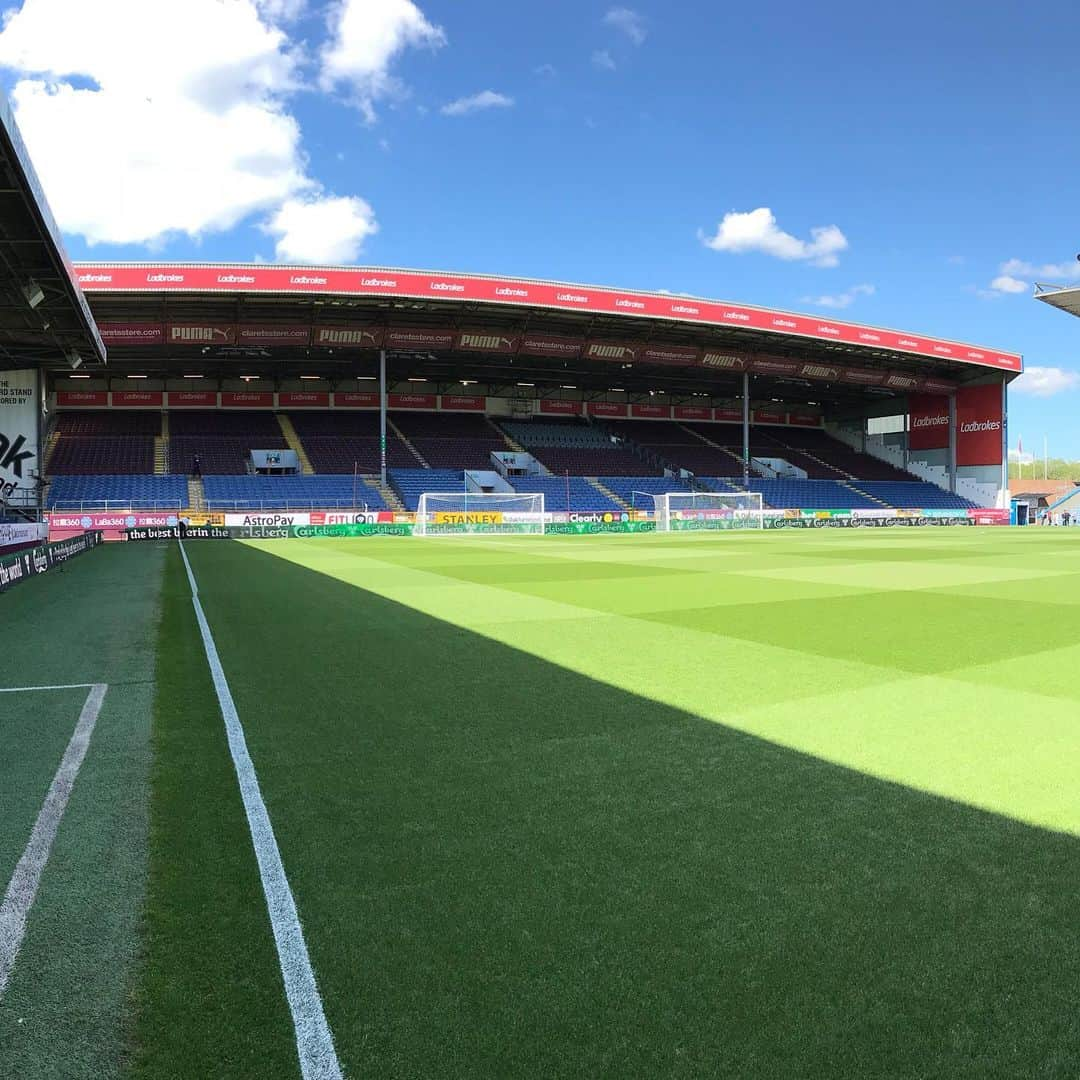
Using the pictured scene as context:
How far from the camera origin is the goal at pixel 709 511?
4831 centimetres

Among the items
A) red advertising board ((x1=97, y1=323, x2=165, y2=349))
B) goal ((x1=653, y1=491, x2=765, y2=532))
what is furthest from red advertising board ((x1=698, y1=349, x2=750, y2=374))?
red advertising board ((x1=97, y1=323, x2=165, y2=349))

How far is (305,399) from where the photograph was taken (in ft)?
190

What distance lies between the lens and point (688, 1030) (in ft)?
8.01

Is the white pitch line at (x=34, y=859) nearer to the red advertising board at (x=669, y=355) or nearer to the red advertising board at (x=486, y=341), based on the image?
the red advertising board at (x=486, y=341)

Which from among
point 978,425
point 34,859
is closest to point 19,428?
point 34,859

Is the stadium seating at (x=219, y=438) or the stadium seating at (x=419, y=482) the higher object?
the stadium seating at (x=219, y=438)

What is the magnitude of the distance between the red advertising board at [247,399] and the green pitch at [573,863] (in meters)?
51.1

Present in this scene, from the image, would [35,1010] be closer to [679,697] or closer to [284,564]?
[679,697]

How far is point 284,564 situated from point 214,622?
10971mm

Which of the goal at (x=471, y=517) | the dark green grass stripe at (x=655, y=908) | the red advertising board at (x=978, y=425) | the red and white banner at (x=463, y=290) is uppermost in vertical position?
the red and white banner at (x=463, y=290)

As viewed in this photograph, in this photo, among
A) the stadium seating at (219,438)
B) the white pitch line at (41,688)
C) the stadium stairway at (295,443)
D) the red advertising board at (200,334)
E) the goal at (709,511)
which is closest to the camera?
the white pitch line at (41,688)

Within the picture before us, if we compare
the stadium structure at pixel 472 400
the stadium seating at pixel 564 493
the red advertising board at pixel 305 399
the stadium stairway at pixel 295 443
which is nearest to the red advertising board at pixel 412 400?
the stadium structure at pixel 472 400

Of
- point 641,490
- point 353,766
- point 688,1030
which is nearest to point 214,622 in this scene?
point 353,766

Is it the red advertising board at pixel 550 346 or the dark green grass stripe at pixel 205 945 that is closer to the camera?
the dark green grass stripe at pixel 205 945
